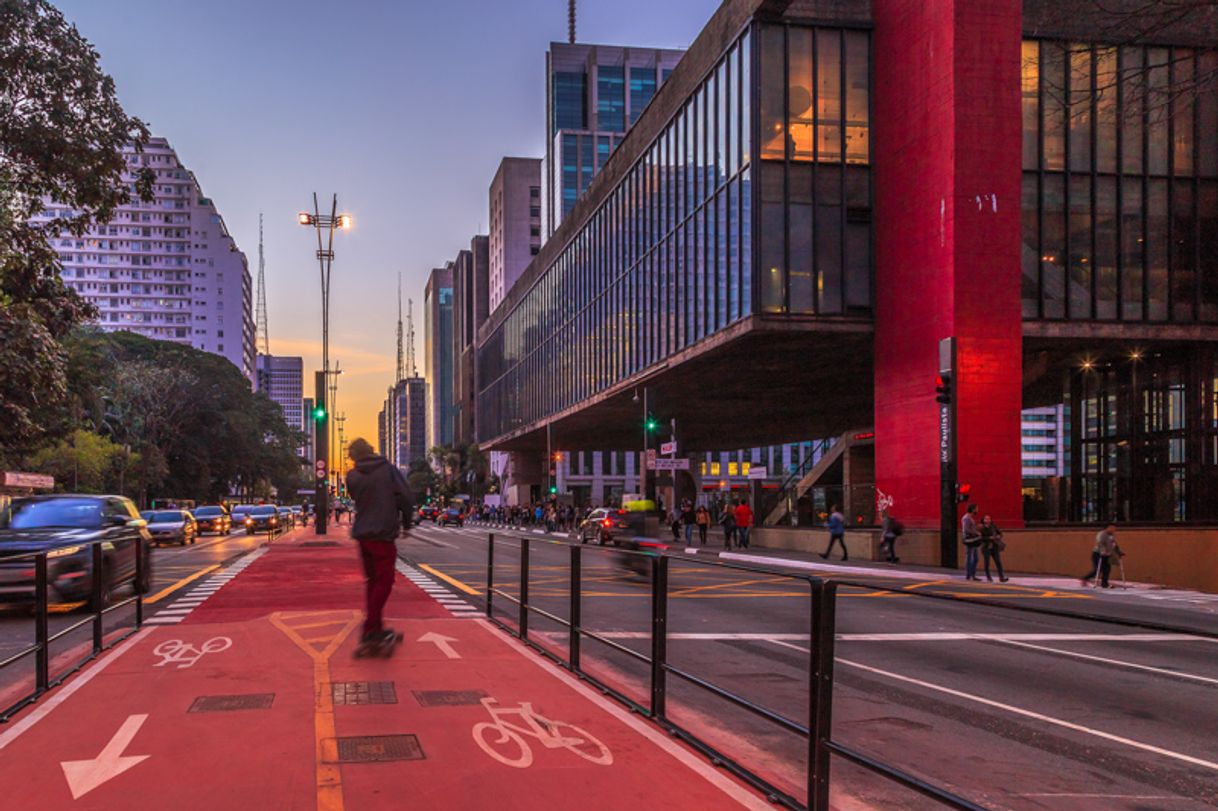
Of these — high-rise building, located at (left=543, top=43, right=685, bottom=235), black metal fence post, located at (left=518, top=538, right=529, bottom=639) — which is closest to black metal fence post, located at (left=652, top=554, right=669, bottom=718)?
black metal fence post, located at (left=518, top=538, right=529, bottom=639)

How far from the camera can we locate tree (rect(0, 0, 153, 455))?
19344 millimetres

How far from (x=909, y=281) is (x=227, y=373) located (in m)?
73.7

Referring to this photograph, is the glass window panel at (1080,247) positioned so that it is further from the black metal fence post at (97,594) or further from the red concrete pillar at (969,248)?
the black metal fence post at (97,594)

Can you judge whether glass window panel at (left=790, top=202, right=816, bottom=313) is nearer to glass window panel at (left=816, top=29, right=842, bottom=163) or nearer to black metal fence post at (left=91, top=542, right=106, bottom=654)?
glass window panel at (left=816, top=29, right=842, bottom=163)

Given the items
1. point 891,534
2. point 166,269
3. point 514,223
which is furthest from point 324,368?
point 166,269

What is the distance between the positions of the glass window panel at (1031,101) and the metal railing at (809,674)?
94.7 ft

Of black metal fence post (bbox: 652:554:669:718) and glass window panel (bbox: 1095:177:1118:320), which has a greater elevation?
glass window panel (bbox: 1095:177:1118:320)

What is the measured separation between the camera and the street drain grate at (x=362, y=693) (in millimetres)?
7633

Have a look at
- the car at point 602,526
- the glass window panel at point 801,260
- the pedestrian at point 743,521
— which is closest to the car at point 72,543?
the glass window panel at point 801,260

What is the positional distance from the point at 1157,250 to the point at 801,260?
1198 centimetres

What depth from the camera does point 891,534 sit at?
31.7 metres

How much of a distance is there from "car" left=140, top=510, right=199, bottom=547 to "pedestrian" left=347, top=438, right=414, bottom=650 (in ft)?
107

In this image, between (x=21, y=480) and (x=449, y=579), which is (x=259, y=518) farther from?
(x=449, y=579)

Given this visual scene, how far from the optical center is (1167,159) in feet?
113
